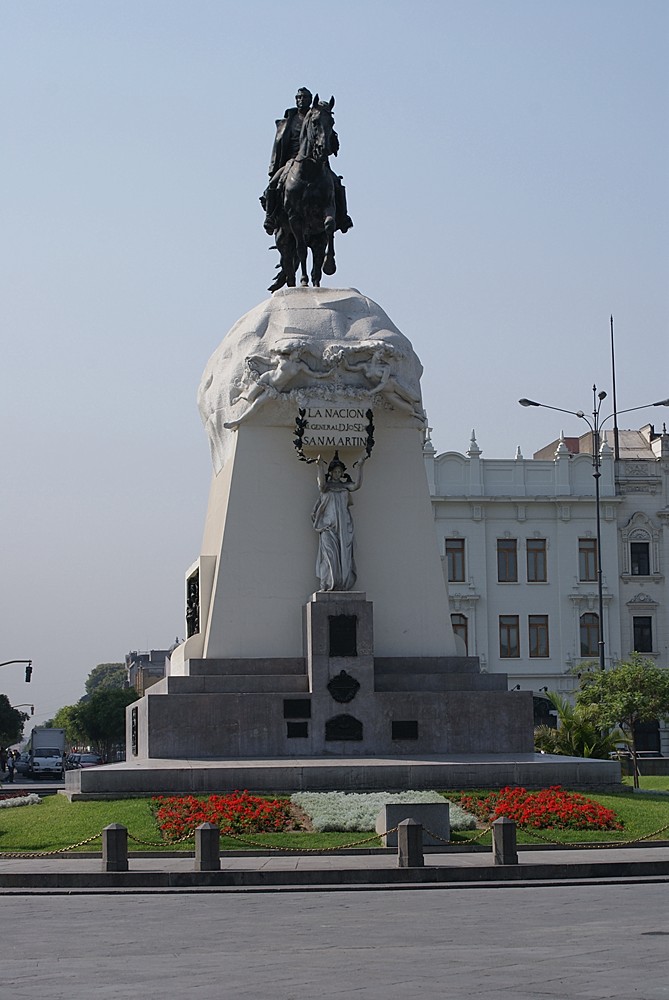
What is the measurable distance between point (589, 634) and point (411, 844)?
45713mm

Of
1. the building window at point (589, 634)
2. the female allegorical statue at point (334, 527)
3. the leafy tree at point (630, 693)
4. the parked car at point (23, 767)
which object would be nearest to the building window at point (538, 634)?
the building window at point (589, 634)

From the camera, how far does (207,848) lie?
18.0 m

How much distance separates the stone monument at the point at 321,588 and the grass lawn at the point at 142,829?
1145 millimetres

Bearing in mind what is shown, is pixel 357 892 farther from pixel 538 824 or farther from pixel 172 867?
pixel 538 824

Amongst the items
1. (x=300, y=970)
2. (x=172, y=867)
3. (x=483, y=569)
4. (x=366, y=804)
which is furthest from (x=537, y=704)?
(x=300, y=970)

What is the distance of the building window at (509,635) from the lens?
62.1 metres

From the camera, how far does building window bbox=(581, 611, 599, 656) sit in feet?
204

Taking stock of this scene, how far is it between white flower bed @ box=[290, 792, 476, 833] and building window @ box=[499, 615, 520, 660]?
39.7m

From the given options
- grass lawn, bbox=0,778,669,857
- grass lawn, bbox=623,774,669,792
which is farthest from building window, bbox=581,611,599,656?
grass lawn, bbox=0,778,669,857

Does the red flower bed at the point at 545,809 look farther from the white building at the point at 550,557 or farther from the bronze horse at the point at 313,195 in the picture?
the white building at the point at 550,557

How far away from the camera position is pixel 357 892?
17266mm

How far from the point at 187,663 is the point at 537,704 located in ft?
112

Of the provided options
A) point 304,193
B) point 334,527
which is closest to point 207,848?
point 334,527

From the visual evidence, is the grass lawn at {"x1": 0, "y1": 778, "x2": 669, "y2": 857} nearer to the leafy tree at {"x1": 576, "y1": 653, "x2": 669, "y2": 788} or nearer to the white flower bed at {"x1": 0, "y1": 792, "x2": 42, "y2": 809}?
the white flower bed at {"x1": 0, "y1": 792, "x2": 42, "y2": 809}
